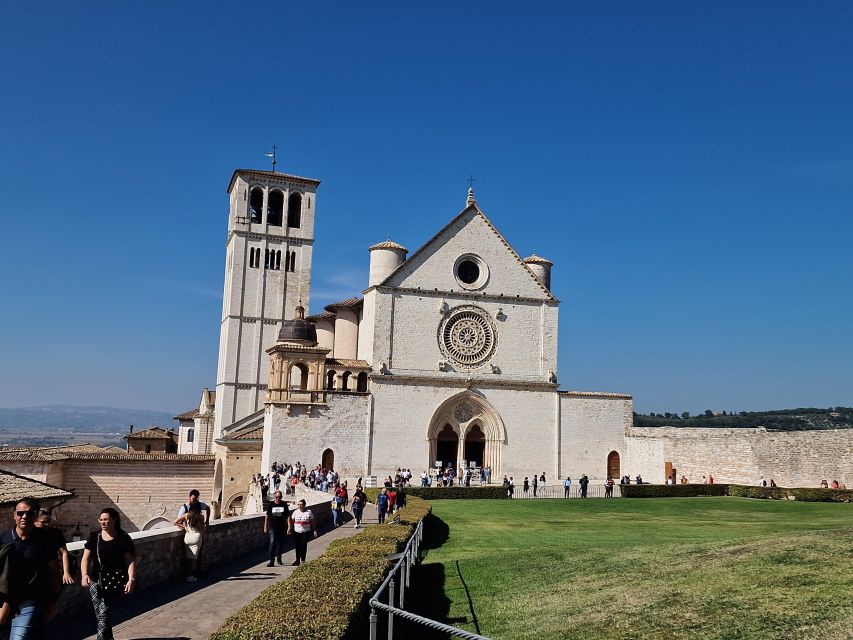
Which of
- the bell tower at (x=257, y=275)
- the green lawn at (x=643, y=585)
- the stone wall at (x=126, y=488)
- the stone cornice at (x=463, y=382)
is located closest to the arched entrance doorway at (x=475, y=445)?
the stone cornice at (x=463, y=382)

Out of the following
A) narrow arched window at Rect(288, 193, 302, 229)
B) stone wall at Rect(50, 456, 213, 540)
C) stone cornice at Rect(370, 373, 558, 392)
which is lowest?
stone wall at Rect(50, 456, 213, 540)

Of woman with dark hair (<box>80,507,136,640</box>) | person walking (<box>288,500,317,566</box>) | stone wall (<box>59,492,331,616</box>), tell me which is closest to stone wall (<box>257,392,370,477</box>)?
stone wall (<box>59,492,331,616</box>)

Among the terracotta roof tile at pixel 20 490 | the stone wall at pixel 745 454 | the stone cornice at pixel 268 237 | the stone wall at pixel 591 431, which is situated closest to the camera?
the terracotta roof tile at pixel 20 490

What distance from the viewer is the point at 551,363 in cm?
4697

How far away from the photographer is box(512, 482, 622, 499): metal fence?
39562mm

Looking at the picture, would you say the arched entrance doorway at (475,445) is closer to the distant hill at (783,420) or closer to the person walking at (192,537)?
the person walking at (192,537)

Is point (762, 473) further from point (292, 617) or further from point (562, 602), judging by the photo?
point (292, 617)

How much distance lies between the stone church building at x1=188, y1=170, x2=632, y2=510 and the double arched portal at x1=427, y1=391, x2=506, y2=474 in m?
0.07

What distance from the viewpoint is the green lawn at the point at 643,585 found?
29.8ft

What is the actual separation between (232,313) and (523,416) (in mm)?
24707

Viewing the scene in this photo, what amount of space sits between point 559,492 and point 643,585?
30184mm

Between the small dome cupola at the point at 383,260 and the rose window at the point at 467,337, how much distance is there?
446 cm

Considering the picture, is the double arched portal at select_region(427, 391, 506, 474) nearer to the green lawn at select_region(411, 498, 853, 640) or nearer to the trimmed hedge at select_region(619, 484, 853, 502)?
the trimmed hedge at select_region(619, 484, 853, 502)

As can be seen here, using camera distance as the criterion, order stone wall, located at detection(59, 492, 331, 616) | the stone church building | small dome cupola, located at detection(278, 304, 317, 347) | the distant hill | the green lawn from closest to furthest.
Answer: the green lawn
stone wall, located at detection(59, 492, 331, 616)
the stone church building
small dome cupola, located at detection(278, 304, 317, 347)
the distant hill
